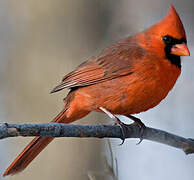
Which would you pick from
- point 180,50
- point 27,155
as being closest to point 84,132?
point 27,155

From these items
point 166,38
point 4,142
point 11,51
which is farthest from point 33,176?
point 166,38

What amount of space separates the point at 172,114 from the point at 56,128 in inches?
108

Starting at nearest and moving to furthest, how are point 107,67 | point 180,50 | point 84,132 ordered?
point 84,132, point 180,50, point 107,67

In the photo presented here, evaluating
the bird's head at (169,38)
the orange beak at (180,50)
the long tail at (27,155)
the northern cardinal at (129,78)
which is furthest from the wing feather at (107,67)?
the long tail at (27,155)

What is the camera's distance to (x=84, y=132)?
2932 millimetres

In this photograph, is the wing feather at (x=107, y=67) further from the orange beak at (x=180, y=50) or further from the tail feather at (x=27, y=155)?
the tail feather at (x=27, y=155)

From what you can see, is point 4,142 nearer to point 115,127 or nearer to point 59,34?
point 59,34

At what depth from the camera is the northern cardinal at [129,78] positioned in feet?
11.6

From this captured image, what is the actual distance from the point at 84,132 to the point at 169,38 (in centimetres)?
112

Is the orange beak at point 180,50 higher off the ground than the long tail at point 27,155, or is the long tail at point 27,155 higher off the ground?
the orange beak at point 180,50

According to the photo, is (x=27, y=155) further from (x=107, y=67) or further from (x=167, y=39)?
(x=167, y=39)

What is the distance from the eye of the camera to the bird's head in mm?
3592

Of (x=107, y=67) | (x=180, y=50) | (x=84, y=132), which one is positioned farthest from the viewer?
(x=107, y=67)

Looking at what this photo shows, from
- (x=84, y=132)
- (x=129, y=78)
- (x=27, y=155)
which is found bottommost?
(x=27, y=155)
